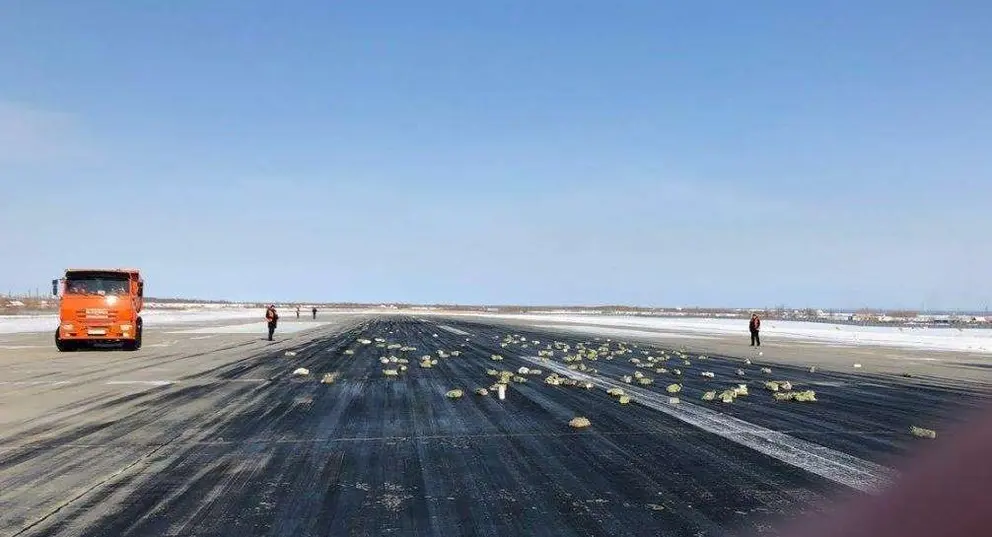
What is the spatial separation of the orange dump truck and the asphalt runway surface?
9.65 meters

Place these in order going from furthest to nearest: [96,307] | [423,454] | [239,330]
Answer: [239,330], [96,307], [423,454]

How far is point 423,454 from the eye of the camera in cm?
941

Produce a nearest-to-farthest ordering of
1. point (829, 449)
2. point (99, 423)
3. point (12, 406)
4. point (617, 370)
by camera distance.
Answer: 1. point (829, 449)
2. point (99, 423)
3. point (12, 406)
4. point (617, 370)

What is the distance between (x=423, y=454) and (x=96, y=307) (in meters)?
24.8

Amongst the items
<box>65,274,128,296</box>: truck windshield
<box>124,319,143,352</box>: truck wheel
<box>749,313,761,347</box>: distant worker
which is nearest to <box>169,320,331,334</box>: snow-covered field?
<box>124,319,143,352</box>: truck wheel

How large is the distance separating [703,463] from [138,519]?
6.93m

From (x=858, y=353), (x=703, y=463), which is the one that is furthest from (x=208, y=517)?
(x=858, y=353)

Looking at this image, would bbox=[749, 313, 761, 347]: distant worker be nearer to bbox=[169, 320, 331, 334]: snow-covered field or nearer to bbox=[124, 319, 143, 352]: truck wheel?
bbox=[169, 320, 331, 334]: snow-covered field

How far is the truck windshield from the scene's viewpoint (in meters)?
28.0

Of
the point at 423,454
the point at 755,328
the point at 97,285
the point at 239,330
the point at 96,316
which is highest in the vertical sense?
the point at 97,285

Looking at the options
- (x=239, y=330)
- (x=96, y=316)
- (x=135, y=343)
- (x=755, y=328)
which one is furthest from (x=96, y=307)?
(x=755, y=328)

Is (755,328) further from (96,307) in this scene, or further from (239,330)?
(239,330)

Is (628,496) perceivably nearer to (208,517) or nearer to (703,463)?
(703,463)

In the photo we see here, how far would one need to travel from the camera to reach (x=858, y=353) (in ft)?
107
